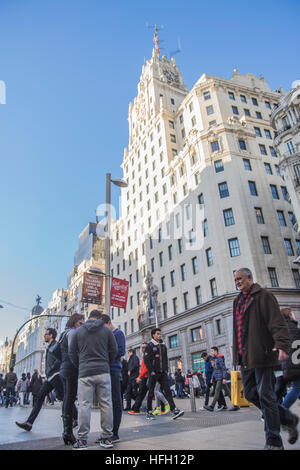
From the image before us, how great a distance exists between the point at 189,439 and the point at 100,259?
72.0m

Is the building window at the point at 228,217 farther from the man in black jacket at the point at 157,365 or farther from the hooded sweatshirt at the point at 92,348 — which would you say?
the hooded sweatshirt at the point at 92,348

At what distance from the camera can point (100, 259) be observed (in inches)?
2975

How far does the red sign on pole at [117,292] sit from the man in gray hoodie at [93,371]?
5.77 meters

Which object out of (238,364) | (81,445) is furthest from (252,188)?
(81,445)

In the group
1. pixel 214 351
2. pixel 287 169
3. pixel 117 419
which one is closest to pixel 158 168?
pixel 287 169

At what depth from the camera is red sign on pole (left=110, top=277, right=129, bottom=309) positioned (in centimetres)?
1103

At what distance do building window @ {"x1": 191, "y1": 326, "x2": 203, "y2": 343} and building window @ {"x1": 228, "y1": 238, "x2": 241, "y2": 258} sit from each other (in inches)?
299

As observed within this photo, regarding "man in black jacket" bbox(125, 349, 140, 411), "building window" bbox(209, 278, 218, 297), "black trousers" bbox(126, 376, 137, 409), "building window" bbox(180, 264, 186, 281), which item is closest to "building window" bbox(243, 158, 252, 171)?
"building window" bbox(180, 264, 186, 281)

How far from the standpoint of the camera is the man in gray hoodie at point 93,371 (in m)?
4.42

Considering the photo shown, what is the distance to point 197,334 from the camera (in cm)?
3111

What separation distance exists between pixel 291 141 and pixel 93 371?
94.0ft

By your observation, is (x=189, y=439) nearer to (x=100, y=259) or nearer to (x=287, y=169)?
(x=287, y=169)

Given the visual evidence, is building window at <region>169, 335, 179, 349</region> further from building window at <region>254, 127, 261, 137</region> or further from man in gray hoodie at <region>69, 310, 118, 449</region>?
man in gray hoodie at <region>69, 310, 118, 449</region>

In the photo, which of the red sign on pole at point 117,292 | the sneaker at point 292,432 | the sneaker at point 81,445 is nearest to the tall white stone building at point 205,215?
the red sign on pole at point 117,292
